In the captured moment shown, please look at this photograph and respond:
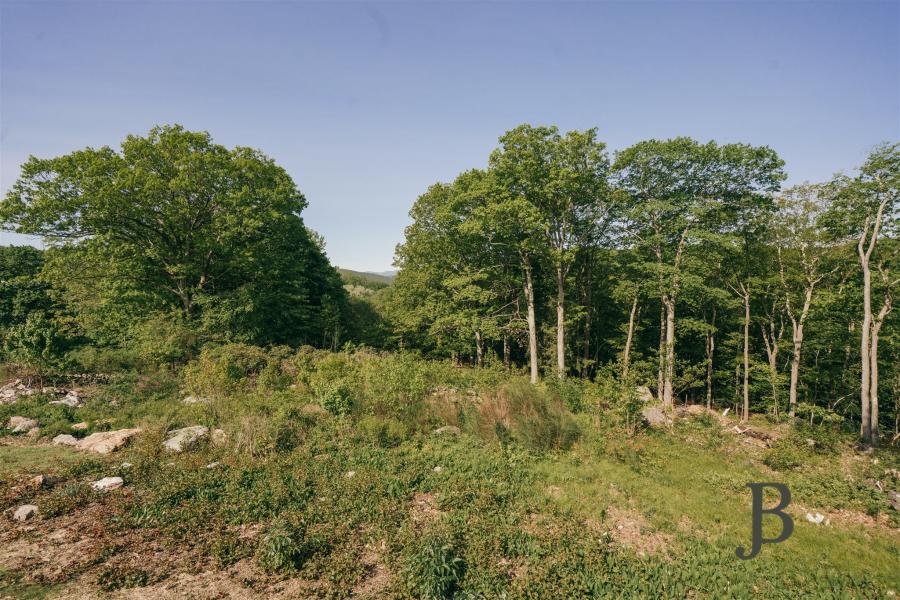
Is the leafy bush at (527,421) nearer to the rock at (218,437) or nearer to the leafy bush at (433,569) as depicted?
the leafy bush at (433,569)

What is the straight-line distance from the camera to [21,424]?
31.2 feet

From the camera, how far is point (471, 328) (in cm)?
1812

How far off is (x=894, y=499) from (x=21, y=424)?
21215 millimetres

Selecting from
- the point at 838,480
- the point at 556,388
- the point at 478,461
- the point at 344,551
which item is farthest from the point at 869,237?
the point at 344,551

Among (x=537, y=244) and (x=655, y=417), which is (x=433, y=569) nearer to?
(x=655, y=417)

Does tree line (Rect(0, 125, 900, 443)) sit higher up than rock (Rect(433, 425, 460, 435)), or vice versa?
tree line (Rect(0, 125, 900, 443))

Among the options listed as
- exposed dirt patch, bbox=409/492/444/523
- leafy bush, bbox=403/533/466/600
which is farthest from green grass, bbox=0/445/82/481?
leafy bush, bbox=403/533/466/600

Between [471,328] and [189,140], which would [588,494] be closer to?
[471,328]

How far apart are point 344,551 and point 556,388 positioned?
9.75 m

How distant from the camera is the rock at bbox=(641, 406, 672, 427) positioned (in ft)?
38.4

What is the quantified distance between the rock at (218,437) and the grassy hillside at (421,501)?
1.6 inches

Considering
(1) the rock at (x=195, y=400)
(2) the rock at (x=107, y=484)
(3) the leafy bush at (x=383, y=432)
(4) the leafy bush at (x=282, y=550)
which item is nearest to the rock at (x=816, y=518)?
(3) the leafy bush at (x=383, y=432)

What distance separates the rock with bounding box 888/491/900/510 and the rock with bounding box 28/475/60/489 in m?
17.1

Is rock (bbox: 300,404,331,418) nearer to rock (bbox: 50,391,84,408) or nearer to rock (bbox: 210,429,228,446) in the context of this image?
rock (bbox: 210,429,228,446)
